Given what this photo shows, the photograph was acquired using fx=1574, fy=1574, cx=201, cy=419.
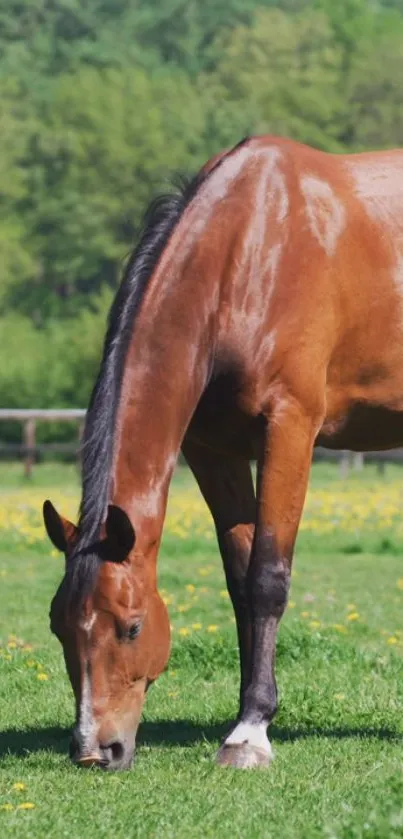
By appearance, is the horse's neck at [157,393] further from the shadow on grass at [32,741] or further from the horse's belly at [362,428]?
the shadow on grass at [32,741]

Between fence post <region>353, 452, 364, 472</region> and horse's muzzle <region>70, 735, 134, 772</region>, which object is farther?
fence post <region>353, 452, 364, 472</region>

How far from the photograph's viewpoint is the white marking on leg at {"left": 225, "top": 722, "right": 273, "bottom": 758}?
601 centimetres

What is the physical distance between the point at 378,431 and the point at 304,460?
83 cm

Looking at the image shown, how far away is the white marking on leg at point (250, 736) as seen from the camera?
19.7ft

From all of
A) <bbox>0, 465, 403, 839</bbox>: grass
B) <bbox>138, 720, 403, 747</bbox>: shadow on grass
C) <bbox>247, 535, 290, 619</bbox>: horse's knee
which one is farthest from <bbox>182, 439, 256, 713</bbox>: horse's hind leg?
<bbox>0, 465, 403, 839</bbox>: grass

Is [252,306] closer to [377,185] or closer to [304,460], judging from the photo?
[304,460]

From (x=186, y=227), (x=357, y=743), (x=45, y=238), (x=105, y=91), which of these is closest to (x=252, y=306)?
(x=186, y=227)

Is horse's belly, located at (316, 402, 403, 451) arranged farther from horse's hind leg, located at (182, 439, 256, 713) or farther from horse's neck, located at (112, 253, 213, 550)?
horse's neck, located at (112, 253, 213, 550)

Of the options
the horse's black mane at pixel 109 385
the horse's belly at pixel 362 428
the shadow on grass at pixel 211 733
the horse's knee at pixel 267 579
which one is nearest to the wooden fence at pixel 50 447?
the horse's belly at pixel 362 428

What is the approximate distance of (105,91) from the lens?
67562mm

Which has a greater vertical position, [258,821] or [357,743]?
[258,821]

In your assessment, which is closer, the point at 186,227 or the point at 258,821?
the point at 258,821

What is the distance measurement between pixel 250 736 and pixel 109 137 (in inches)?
2282

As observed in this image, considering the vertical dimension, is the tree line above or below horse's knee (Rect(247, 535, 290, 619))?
below
